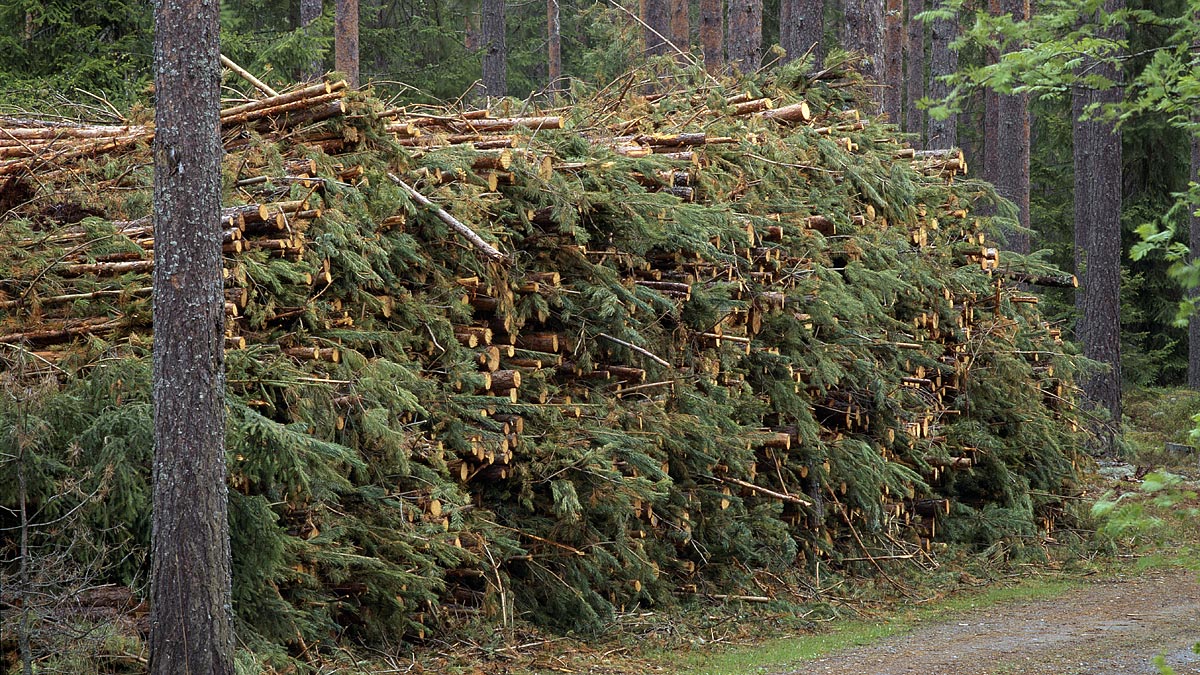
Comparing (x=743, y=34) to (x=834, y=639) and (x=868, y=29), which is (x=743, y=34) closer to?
(x=868, y=29)

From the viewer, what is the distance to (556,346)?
9086 millimetres

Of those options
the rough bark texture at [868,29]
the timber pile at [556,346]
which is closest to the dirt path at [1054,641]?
the timber pile at [556,346]

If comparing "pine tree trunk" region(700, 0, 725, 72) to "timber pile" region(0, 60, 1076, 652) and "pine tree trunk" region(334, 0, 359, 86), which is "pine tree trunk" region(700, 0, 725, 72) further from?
"timber pile" region(0, 60, 1076, 652)

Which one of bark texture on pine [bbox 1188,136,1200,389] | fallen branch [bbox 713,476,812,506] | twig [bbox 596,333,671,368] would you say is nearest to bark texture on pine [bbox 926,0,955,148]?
bark texture on pine [bbox 1188,136,1200,389]

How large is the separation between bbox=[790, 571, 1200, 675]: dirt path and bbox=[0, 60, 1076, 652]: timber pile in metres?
1.44

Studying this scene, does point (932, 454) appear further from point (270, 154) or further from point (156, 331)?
point (156, 331)

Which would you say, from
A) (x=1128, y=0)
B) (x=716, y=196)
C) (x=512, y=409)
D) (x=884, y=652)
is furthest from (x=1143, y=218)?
(x=512, y=409)

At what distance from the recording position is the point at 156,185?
5742 millimetres

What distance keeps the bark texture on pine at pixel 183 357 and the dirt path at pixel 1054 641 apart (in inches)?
167

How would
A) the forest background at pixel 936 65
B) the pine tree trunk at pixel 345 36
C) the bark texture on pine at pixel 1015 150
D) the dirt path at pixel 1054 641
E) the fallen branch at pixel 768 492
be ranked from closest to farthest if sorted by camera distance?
1. the forest background at pixel 936 65
2. the dirt path at pixel 1054 641
3. the fallen branch at pixel 768 492
4. the pine tree trunk at pixel 345 36
5. the bark texture on pine at pixel 1015 150

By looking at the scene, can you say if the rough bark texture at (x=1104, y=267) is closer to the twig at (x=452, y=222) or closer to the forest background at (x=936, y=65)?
the forest background at (x=936, y=65)

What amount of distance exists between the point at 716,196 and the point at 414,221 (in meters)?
3.26

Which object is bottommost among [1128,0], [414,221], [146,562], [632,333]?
[146,562]

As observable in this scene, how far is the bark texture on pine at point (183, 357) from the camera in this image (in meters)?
5.66
